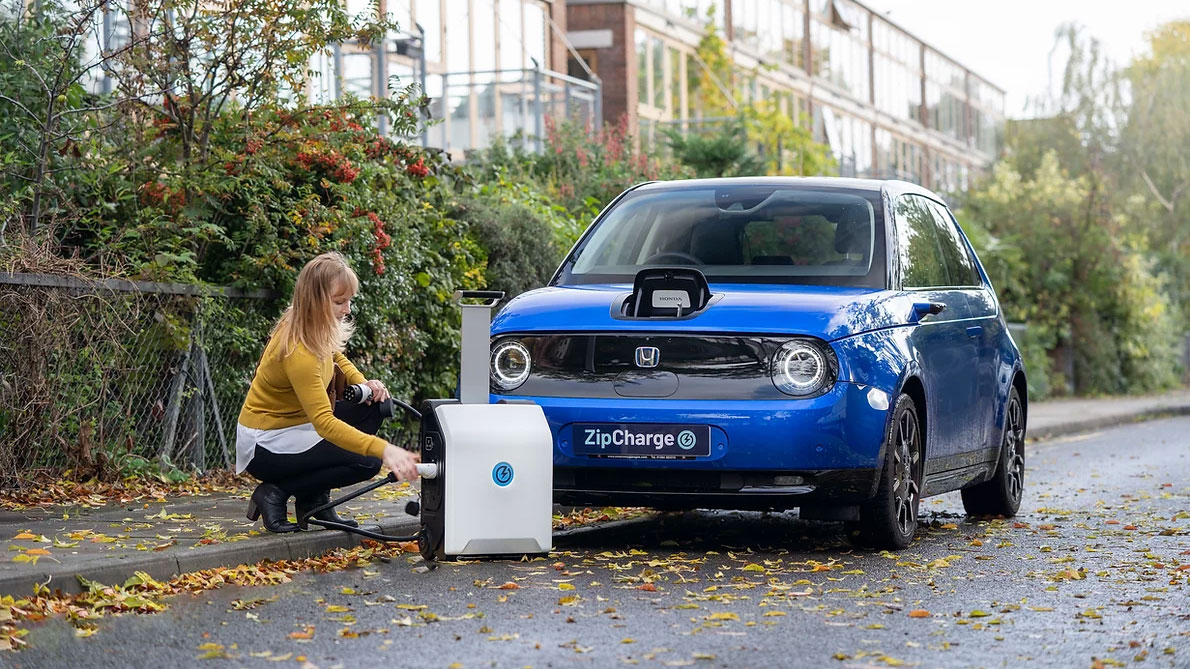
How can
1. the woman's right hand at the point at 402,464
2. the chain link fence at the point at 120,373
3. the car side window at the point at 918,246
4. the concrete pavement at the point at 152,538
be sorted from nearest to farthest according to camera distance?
the concrete pavement at the point at 152,538 < the woman's right hand at the point at 402,464 < the car side window at the point at 918,246 < the chain link fence at the point at 120,373

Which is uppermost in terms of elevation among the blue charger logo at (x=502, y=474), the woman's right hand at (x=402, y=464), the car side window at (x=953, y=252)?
the car side window at (x=953, y=252)


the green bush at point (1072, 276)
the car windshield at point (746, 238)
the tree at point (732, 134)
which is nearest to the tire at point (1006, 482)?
the car windshield at point (746, 238)

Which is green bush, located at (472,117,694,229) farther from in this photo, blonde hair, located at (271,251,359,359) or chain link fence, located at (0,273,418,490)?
blonde hair, located at (271,251,359,359)

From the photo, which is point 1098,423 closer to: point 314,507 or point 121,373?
point 121,373

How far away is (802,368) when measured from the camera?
791 centimetres

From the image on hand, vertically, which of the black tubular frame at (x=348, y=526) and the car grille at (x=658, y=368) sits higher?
the car grille at (x=658, y=368)

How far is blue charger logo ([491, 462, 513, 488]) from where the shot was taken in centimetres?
766

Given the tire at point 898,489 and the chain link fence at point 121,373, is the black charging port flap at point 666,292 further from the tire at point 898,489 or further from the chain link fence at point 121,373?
the chain link fence at point 121,373

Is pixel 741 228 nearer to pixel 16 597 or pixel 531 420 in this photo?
pixel 531 420

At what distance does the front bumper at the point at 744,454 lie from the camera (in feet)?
25.7

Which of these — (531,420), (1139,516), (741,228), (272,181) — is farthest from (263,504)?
(1139,516)

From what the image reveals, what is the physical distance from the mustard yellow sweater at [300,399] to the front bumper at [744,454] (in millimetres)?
897

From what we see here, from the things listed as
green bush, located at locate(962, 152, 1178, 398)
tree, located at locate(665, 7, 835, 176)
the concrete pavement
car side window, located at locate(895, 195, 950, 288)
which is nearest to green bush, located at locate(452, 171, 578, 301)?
the concrete pavement

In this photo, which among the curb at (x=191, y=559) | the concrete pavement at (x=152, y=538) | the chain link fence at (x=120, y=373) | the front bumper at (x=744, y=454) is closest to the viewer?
the curb at (x=191, y=559)
